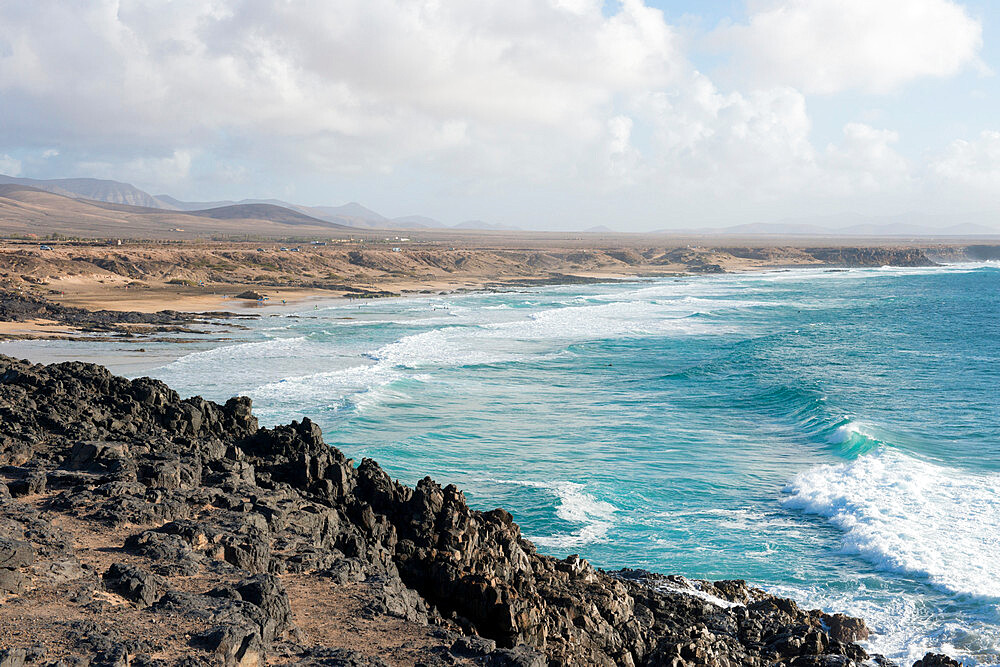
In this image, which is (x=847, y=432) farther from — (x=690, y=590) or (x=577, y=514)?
(x=690, y=590)

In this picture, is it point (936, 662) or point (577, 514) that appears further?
point (577, 514)

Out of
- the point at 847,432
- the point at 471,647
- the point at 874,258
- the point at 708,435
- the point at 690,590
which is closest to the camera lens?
A: the point at 471,647

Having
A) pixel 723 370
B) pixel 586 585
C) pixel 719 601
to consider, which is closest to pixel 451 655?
pixel 586 585

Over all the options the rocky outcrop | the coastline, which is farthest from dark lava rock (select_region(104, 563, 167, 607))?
the rocky outcrop

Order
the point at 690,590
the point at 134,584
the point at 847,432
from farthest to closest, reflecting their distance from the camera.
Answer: the point at 847,432
the point at 690,590
the point at 134,584

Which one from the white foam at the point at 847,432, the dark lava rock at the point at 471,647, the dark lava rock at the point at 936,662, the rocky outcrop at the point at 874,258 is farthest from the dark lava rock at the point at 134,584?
the rocky outcrop at the point at 874,258

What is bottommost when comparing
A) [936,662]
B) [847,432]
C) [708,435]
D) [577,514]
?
[577,514]

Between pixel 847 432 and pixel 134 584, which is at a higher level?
pixel 134 584

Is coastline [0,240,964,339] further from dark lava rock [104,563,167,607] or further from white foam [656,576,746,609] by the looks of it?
white foam [656,576,746,609]

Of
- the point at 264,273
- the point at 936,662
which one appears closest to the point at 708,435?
the point at 936,662
